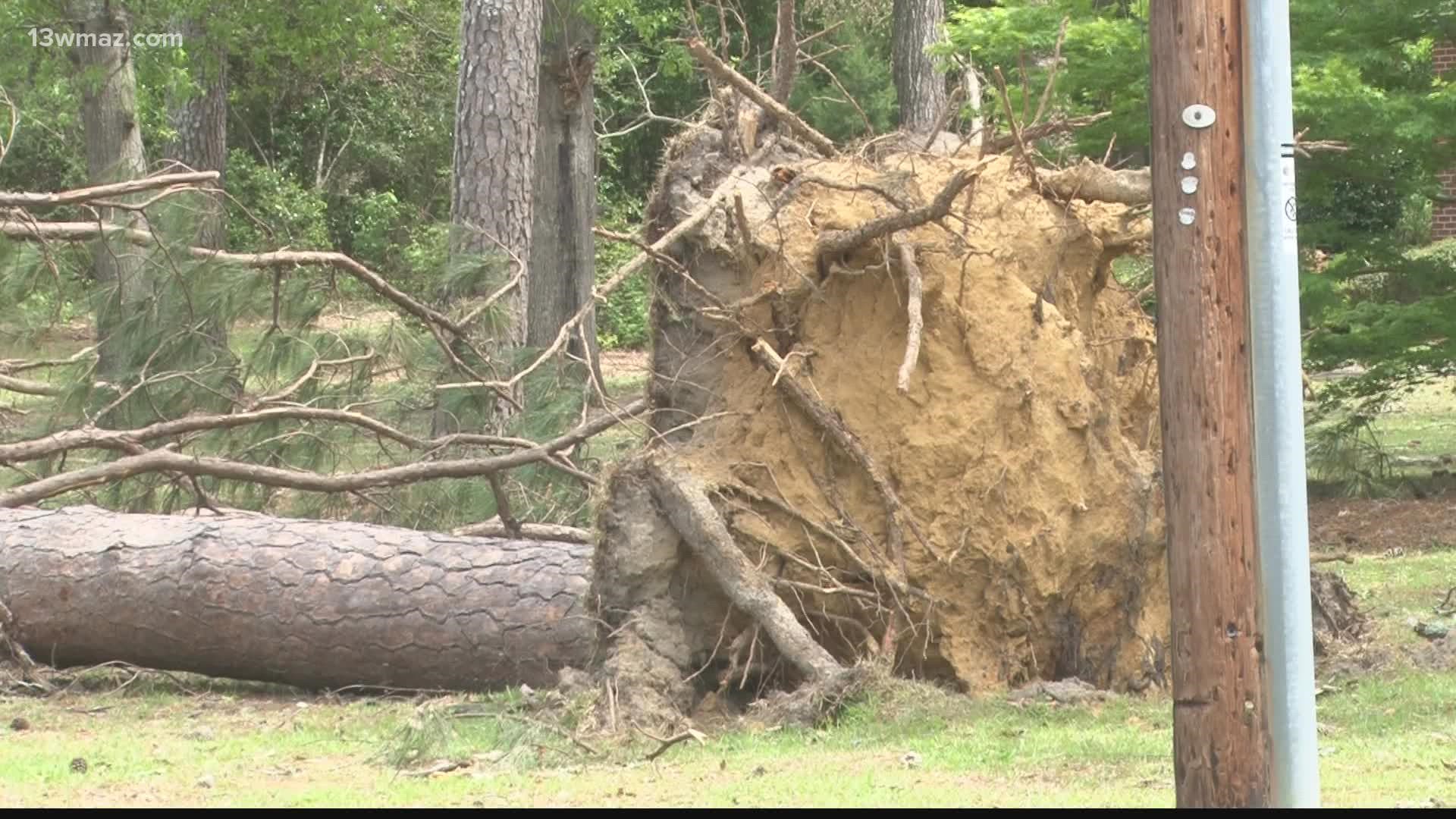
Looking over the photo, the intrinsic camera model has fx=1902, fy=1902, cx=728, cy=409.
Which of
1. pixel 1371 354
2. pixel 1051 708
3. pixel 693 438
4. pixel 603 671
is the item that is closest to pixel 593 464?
pixel 693 438

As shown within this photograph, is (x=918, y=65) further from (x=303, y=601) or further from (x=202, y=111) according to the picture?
(x=303, y=601)

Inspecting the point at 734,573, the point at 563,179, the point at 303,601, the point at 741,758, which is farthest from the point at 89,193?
the point at 563,179

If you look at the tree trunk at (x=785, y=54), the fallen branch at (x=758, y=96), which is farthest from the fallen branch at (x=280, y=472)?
the tree trunk at (x=785, y=54)

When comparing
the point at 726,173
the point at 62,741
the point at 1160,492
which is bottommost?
the point at 62,741

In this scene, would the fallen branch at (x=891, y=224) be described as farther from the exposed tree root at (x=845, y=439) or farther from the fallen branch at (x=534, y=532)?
the fallen branch at (x=534, y=532)

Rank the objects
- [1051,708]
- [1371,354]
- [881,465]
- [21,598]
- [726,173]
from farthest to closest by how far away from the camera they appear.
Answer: [1371,354] → [21,598] → [726,173] → [881,465] → [1051,708]

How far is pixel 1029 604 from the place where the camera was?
8.64 m

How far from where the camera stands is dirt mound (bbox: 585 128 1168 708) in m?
8.48

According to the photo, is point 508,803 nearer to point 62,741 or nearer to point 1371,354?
point 62,741

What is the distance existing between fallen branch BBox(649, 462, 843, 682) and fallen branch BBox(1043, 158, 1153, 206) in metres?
2.34

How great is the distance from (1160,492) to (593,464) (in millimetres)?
3828

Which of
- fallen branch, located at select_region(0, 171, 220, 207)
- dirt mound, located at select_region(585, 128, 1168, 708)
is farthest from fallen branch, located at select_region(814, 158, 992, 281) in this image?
fallen branch, located at select_region(0, 171, 220, 207)

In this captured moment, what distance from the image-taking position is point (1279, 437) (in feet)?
16.8
